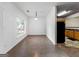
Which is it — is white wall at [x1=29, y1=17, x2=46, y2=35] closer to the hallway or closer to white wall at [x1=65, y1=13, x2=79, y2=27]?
white wall at [x1=65, y1=13, x2=79, y2=27]

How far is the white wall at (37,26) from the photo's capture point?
16.0 metres

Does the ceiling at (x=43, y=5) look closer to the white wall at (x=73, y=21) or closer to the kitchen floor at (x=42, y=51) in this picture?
the kitchen floor at (x=42, y=51)

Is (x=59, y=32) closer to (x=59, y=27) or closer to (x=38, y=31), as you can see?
(x=59, y=27)

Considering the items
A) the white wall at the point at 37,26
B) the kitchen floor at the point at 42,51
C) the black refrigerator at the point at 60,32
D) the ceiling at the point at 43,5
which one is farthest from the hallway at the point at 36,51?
the white wall at the point at 37,26

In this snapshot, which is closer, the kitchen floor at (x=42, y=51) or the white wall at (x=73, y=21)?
the kitchen floor at (x=42, y=51)

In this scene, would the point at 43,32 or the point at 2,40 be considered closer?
the point at 2,40

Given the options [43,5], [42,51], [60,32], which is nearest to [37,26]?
[60,32]

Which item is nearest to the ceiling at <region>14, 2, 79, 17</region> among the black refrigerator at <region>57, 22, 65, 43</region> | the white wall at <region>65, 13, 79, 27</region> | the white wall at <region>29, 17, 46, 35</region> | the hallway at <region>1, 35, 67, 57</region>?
the black refrigerator at <region>57, 22, 65, 43</region>

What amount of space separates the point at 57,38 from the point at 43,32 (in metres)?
8.24

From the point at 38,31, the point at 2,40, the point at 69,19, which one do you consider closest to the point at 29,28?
the point at 38,31

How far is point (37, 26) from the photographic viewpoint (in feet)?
52.5

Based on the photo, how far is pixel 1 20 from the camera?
4.59 metres

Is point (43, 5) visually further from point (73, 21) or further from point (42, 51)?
point (73, 21)

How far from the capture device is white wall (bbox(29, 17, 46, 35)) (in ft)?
52.4
